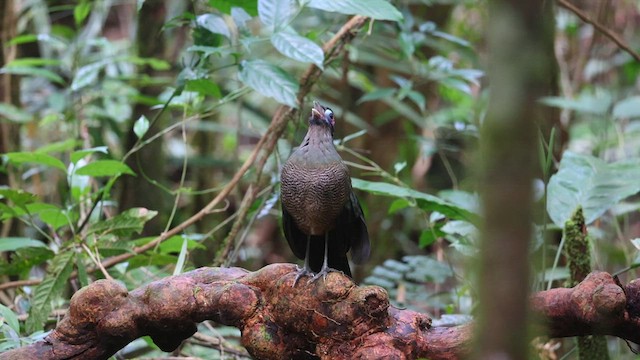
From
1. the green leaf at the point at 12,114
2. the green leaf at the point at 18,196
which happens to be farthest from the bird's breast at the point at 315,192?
the green leaf at the point at 12,114

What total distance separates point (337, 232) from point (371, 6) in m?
1.02

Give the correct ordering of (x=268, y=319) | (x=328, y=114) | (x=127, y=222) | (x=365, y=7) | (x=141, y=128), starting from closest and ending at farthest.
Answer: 1. (x=268, y=319)
2. (x=328, y=114)
3. (x=365, y=7)
4. (x=127, y=222)
5. (x=141, y=128)

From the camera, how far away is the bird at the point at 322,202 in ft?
10.1

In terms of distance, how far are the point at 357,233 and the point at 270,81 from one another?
0.90 metres

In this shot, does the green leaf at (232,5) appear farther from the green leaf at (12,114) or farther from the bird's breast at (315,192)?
the green leaf at (12,114)

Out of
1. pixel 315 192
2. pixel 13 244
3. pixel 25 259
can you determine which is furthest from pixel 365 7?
pixel 25 259

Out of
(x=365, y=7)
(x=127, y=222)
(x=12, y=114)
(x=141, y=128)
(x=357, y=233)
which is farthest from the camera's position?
(x=12, y=114)

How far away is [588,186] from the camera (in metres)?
3.97

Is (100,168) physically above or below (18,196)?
→ above

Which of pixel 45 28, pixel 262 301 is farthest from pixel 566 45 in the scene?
pixel 262 301

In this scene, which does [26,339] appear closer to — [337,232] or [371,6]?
[337,232]

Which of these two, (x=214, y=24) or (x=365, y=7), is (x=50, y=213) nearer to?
(x=214, y=24)

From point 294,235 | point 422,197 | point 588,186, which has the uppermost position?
point 588,186

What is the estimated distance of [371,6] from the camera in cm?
356
